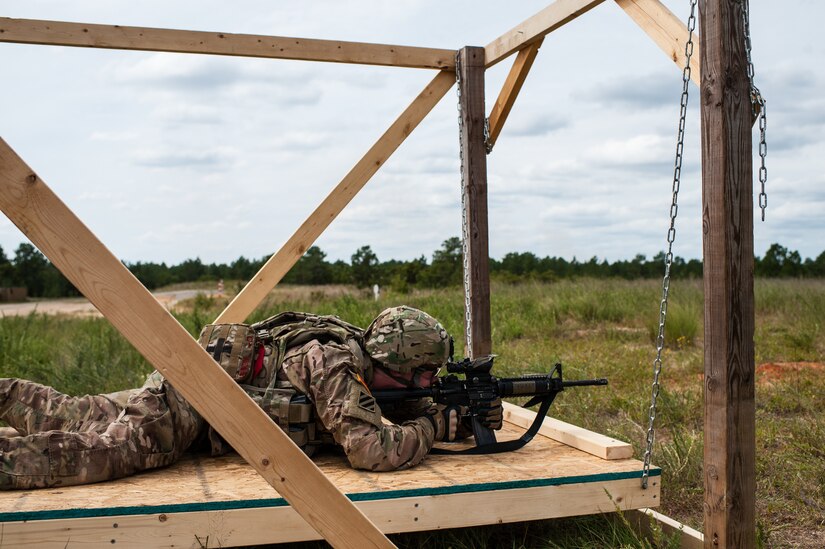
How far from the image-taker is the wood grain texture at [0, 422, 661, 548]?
3504 mm

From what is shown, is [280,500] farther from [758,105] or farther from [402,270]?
[402,270]

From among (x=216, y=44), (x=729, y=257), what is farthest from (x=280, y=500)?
(x=216, y=44)

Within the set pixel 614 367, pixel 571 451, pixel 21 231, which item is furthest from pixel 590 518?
pixel 614 367

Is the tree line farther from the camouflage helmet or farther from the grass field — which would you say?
the camouflage helmet

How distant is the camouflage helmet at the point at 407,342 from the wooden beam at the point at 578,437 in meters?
1.01

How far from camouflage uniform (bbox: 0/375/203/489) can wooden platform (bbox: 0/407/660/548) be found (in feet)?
0.28

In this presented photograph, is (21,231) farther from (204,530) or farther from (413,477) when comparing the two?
(413,477)

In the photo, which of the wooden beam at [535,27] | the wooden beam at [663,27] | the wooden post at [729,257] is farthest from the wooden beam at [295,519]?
the wooden beam at [535,27]

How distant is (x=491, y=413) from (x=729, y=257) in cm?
175

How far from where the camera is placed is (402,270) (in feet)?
79.8

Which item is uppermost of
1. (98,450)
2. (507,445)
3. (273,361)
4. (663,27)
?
(663,27)

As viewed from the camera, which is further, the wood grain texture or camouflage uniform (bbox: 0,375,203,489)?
camouflage uniform (bbox: 0,375,203,489)

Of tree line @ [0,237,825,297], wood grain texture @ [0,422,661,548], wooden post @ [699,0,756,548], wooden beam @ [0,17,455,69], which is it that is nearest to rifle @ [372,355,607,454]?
wood grain texture @ [0,422,661,548]

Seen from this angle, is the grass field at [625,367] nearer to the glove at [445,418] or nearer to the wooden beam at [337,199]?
the glove at [445,418]
